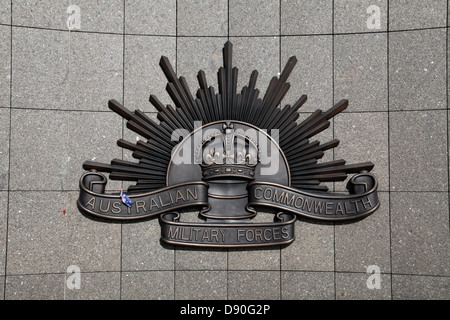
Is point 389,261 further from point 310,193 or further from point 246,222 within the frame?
point 246,222

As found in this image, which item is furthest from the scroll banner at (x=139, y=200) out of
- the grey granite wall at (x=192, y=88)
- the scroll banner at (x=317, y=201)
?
the scroll banner at (x=317, y=201)

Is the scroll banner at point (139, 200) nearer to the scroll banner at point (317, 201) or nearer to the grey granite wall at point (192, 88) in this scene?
the grey granite wall at point (192, 88)

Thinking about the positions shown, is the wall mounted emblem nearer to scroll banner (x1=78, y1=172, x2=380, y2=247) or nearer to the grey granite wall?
scroll banner (x1=78, y1=172, x2=380, y2=247)

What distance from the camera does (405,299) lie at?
4688mm

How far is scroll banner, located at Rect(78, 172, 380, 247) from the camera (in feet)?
15.1

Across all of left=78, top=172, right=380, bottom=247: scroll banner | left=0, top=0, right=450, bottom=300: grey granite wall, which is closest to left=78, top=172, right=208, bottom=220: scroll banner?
left=78, top=172, right=380, bottom=247: scroll banner

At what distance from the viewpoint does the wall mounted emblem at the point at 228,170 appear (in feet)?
15.2

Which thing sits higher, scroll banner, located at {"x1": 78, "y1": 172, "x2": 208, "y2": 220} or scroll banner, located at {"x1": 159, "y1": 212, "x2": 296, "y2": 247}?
scroll banner, located at {"x1": 78, "y1": 172, "x2": 208, "y2": 220}

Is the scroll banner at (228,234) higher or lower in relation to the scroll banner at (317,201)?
lower

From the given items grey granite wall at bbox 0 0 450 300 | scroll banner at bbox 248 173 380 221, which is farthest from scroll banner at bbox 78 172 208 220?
scroll banner at bbox 248 173 380 221

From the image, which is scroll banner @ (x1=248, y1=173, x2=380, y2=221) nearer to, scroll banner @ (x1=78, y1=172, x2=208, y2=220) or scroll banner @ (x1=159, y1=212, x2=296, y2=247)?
scroll banner @ (x1=159, y1=212, x2=296, y2=247)

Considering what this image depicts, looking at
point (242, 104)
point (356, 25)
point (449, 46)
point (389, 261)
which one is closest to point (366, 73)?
point (356, 25)

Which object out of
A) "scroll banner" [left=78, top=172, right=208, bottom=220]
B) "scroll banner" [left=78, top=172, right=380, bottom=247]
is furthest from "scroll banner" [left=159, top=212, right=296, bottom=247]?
"scroll banner" [left=78, top=172, right=208, bottom=220]

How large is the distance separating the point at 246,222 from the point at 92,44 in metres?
2.70
